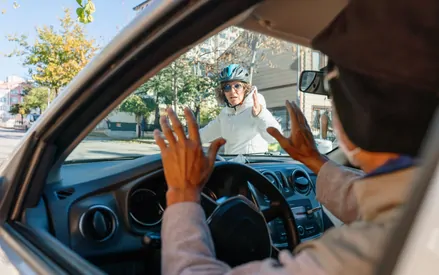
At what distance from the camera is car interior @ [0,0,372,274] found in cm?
147

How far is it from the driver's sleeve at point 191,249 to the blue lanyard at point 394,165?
304 mm

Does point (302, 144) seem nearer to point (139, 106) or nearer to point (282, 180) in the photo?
point (139, 106)

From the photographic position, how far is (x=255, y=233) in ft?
6.75

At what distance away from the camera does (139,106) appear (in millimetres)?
2061

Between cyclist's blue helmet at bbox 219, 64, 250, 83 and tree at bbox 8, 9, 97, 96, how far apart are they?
787 inches

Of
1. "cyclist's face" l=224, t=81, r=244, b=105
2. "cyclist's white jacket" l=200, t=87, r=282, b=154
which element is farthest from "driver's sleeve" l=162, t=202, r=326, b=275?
"cyclist's face" l=224, t=81, r=244, b=105

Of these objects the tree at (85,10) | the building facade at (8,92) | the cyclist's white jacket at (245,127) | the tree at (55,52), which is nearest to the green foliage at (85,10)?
the tree at (85,10)

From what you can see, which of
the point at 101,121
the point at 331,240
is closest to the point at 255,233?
the point at 101,121

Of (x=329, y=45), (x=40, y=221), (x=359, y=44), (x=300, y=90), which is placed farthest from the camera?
(x=300, y=90)

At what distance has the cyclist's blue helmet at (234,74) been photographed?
271 centimetres

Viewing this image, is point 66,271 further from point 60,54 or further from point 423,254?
point 60,54

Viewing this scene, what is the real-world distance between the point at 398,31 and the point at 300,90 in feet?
5.72

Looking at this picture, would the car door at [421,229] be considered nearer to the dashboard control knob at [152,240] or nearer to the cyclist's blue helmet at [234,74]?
the dashboard control knob at [152,240]

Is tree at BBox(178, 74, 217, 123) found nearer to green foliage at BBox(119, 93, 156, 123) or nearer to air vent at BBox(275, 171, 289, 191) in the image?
green foliage at BBox(119, 93, 156, 123)
